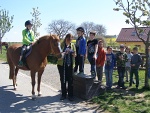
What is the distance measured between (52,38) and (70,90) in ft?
5.90

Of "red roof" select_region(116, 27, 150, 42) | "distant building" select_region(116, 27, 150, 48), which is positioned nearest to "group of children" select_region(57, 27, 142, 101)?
"distant building" select_region(116, 27, 150, 48)

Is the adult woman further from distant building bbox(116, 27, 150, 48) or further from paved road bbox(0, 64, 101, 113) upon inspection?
distant building bbox(116, 27, 150, 48)

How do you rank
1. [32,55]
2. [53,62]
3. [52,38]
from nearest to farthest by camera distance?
[52,38], [32,55], [53,62]

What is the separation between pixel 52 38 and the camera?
8.00 metres

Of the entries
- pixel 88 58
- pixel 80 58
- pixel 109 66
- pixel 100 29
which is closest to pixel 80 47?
pixel 80 58

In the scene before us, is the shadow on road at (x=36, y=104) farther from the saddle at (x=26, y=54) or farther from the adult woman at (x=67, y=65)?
the saddle at (x=26, y=54)

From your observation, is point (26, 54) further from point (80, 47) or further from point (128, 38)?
point (128, 38)

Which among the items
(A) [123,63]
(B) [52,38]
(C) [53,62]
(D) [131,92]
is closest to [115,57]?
(A) [123,63]

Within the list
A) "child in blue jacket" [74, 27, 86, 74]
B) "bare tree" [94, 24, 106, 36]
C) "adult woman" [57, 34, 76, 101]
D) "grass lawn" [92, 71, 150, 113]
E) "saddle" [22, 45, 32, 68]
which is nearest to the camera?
"grass lawn" [92, 71, 150, 113]

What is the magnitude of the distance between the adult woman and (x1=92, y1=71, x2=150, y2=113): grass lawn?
950 millimetres

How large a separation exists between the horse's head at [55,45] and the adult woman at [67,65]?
34cm

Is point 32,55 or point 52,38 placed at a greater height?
point 52,38

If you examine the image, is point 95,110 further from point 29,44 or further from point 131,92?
point 29,44

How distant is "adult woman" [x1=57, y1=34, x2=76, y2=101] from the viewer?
8188 millimetres
